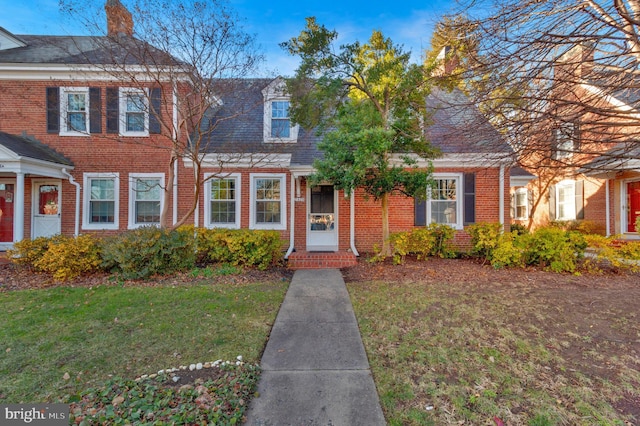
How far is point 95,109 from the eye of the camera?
889 cm

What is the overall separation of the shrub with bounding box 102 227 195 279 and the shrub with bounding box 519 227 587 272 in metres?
8.63

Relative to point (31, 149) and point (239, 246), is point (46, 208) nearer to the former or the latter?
point (31, 149)

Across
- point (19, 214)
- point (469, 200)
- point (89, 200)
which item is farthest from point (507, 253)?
point (19, 214)

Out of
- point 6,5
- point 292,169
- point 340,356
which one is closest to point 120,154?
point 6,5

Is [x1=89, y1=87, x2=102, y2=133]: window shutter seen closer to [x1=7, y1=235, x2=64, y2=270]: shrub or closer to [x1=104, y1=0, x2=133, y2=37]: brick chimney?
[x1=104, y1=0, x2=133, y2=37]: brick chimney

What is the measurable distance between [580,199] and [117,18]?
18.1m

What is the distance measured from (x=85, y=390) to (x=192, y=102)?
21.7 ft

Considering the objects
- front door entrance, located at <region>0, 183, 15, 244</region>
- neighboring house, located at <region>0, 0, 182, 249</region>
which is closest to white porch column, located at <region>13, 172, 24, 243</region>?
neighboring house, located at <region>0, 0, 182, 249</region>

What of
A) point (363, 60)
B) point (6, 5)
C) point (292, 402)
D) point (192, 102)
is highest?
point (6, 5)

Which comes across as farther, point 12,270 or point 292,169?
point 292,169

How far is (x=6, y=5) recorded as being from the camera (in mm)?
7945

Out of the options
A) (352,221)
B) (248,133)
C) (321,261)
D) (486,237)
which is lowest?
(321,261)

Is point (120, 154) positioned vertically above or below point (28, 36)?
below

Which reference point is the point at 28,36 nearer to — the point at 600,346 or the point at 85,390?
the point at 85,390
